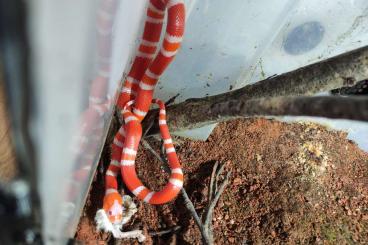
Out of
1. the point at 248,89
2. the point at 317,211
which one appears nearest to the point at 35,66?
the point at 248,89

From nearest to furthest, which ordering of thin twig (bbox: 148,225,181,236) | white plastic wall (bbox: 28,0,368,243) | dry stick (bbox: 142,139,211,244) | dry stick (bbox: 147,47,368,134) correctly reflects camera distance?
1. white plastic wall (bbox: 28,0,368,243)
2. dry stick (bbox: 147,47,368,134)
3. dry stick (bbox: 142,139,211,244)
4. thin twig (bbox: 148,225,181,236)

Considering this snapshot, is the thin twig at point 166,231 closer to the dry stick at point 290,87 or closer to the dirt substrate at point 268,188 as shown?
the dirt substrate at point 268,188

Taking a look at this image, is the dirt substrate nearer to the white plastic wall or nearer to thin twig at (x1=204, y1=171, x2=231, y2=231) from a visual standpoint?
thin twig at (x1=204, y1=171, x2=231, y2=231)

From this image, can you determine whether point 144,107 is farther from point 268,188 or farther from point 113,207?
point 268,188

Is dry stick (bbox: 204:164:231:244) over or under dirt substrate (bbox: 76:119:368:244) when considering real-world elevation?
over

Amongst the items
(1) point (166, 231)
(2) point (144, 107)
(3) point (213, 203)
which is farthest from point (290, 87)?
(1) point (166, 231)

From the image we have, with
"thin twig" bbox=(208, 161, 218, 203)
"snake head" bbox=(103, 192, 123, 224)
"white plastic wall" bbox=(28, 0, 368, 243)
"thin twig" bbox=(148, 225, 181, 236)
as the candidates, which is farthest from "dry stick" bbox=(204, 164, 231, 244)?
"snake head" bbox=(103, 192, 123, 224)
